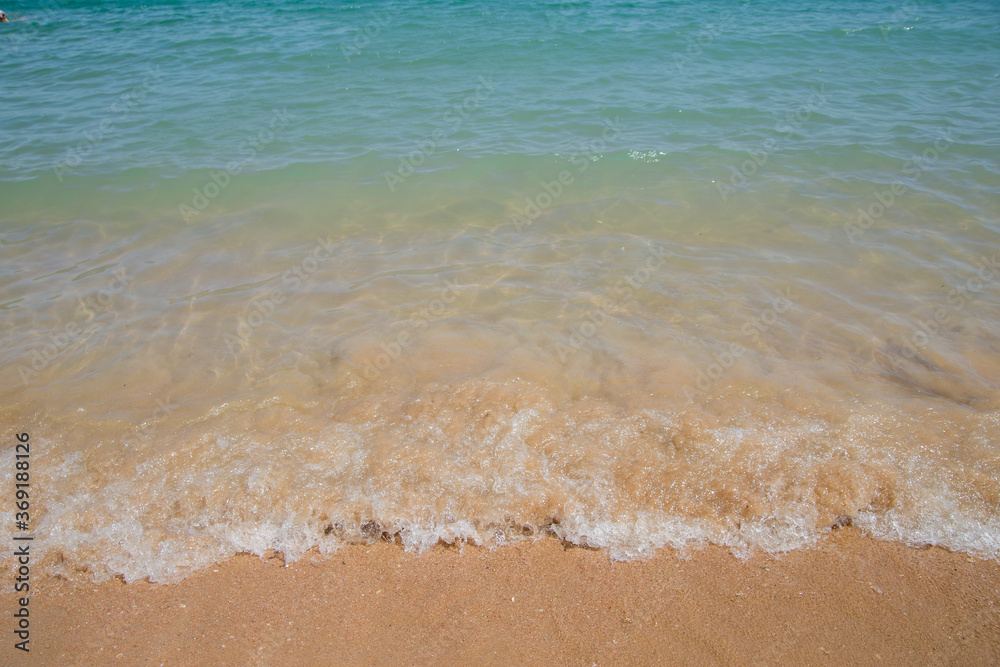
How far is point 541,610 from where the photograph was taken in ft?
8.43

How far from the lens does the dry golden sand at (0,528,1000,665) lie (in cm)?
241

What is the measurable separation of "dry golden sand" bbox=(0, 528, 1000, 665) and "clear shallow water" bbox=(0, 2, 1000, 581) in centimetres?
13

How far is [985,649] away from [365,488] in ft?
9.06

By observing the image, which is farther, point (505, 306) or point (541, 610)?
point (505, 306)

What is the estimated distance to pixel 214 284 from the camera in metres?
5.14

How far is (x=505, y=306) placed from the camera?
15.4 feet

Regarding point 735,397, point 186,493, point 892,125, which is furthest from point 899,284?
point 186,493

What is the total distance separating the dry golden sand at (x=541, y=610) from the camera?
7.91 ft

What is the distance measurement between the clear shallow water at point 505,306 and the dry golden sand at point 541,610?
5.2 inches

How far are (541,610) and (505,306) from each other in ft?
8.41

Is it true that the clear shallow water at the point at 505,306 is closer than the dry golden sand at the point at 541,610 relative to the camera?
No

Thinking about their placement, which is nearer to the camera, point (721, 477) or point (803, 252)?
point (721, 477)

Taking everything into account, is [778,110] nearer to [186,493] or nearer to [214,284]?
[214,284]

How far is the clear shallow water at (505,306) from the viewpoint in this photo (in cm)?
302
